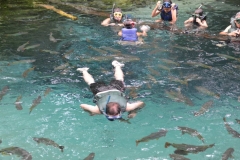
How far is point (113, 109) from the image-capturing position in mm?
6352

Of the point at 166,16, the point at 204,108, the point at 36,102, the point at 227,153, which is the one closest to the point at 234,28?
the point at 166,16

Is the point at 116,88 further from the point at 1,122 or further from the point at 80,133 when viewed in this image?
the point at 1,122

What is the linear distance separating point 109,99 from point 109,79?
2401 mm

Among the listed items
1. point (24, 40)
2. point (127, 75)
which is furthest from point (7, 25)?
point (127, 75)

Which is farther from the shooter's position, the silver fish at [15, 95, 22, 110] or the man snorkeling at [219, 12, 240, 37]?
the man snorkeling at [219, 12, 240, 37]

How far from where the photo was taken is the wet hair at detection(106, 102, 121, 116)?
250 inches

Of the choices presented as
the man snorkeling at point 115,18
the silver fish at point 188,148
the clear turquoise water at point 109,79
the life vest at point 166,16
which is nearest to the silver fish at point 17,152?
the clear turquoise water at point 109,79

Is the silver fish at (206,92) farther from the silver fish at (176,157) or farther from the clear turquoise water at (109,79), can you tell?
the silver fish at (176,157)

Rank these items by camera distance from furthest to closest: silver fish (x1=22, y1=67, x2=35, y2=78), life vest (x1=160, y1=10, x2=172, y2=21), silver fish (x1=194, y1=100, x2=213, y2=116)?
life vest (x1=160, y1=10, x2=172, y2=21)
silver fish (x1=22, y1=67, x2=35, y2=78)
silver fish (x1=194, y1=100, x2=213, y2=116)

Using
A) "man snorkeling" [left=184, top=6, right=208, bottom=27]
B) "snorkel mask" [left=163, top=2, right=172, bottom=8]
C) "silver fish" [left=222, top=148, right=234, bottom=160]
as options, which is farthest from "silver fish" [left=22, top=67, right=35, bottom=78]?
"man snorkeling" [left=184, top=6, right=208, bottom=27]

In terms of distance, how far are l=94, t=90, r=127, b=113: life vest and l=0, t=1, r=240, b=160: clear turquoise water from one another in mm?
602

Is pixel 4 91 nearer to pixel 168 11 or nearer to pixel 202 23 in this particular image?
pixel 168 11

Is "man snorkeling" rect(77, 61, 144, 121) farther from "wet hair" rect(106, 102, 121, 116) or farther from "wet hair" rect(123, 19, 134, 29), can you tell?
"wet hair" rect(123, 19, 134, 29)

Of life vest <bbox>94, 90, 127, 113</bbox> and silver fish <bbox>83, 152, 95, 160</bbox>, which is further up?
life vest <bbox>94, 90, 127, 113</bbox>
